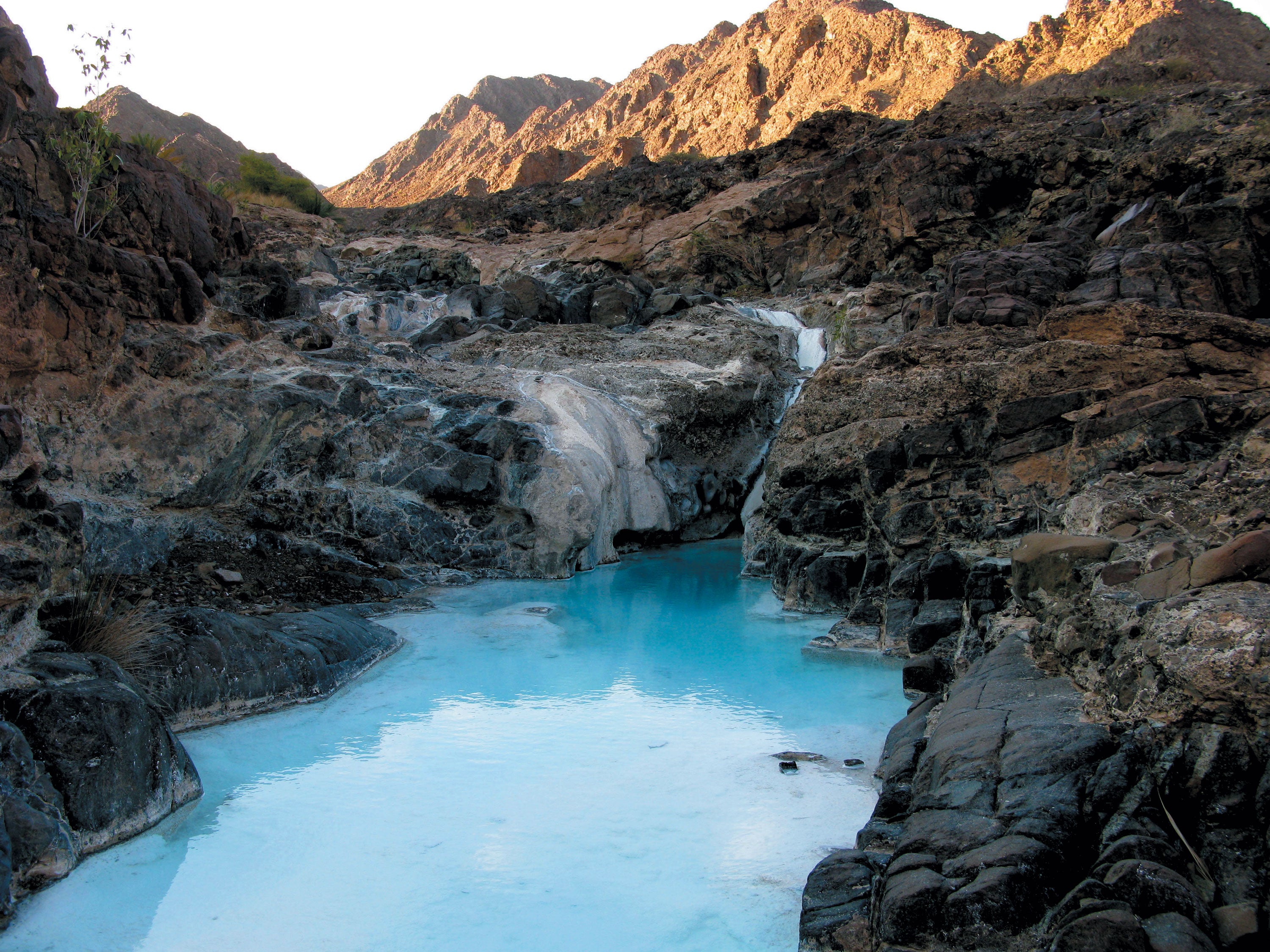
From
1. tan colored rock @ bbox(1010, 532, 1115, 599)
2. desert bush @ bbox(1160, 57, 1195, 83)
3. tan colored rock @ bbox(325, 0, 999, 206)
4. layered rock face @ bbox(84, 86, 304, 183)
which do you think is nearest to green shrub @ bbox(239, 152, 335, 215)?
layered rock face @ bbox(84, 86, 304, 183)

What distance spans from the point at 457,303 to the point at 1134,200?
14.7 meters

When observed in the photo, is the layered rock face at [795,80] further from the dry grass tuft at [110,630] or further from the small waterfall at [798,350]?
the dry grass tuft at [110,630]

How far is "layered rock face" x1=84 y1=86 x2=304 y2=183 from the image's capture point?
44.3m

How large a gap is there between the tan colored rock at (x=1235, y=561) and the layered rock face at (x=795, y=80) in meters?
32.1

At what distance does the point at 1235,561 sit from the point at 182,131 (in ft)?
195

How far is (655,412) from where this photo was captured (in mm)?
15438

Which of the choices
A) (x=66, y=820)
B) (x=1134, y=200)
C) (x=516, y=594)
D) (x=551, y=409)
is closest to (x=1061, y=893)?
(x=66, y=820)

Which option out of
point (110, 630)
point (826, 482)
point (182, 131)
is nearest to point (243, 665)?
point (110, 630)

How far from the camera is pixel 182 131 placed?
51250 mm

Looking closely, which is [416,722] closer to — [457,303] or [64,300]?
[64,300]

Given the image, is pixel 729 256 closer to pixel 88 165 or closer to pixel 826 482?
pixel 826 482

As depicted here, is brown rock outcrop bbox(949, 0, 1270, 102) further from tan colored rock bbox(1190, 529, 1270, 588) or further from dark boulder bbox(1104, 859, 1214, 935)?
dark boulder bbox(1104, 859, 1214, 935)

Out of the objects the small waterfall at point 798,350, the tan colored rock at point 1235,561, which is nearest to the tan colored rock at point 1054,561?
the tan colored rock at point 1235,561

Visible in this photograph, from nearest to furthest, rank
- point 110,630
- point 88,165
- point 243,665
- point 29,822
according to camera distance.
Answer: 1. point 29,822
2. point 110,630
3. point 243,665
4. point 88,165
